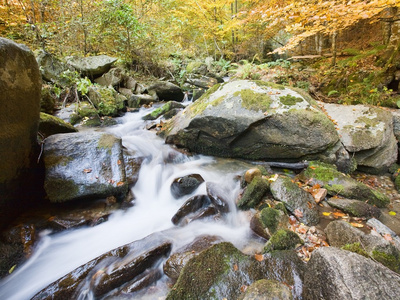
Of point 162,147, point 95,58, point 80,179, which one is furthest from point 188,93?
point 80,179

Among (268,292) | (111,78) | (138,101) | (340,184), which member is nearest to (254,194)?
(340,184)

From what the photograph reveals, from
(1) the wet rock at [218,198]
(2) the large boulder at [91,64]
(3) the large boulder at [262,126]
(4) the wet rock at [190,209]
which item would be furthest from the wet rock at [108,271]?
(2) the large boulder at [91,64]

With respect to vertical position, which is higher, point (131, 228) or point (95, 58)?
point (95, 58)

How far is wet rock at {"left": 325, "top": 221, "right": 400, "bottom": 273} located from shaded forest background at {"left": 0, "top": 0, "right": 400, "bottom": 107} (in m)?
4.59

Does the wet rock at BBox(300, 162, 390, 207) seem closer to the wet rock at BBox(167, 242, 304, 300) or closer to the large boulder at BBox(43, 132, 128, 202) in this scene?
the wet rock at BBox(167, 242, 304, 300)

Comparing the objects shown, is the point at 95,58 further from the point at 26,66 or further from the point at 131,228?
the point at 131,228

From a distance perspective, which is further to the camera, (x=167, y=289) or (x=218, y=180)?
(x=218, y=180)

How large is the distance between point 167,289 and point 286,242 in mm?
1622

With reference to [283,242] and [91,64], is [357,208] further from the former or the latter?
[91,64]

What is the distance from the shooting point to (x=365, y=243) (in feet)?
8.46

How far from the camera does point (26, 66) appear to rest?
10.5 ft

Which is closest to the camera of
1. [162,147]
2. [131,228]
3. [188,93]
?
[131,228]

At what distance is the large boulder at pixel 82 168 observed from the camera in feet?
12.1

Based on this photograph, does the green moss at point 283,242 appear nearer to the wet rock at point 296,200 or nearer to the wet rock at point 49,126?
the wet rock at point 296,200
